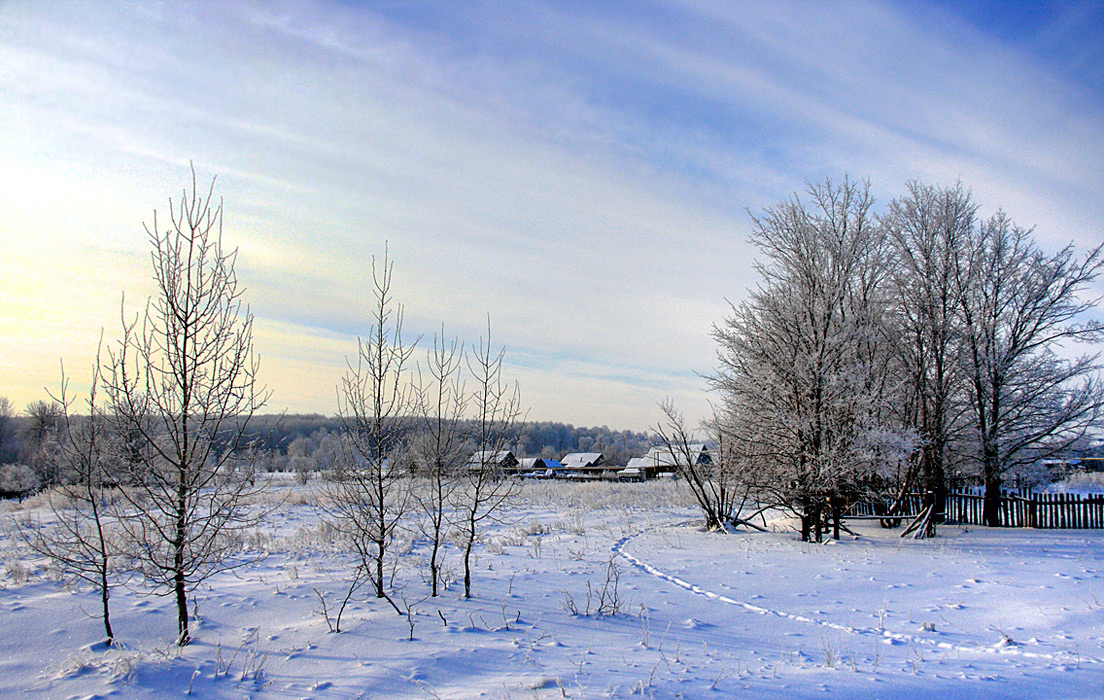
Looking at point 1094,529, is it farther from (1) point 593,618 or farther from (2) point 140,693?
(2) point 140,693

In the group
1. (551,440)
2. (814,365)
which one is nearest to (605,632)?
(814,365)

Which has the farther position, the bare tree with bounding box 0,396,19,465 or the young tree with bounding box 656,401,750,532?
the bare tree with bounding box 0,396,19,465

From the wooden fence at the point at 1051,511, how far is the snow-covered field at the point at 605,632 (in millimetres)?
6382

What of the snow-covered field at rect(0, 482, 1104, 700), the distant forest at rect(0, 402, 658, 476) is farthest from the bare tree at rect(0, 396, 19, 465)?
the snow-covered field at rect(0, 482, 1104, 700)

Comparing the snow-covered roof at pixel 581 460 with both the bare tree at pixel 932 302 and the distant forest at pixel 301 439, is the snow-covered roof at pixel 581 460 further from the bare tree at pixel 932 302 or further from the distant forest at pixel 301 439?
the bare tree at pixel 932 302

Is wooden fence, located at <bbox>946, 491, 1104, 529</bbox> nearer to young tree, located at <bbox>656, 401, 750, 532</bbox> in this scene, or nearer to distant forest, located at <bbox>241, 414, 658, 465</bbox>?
young tree, located at <bbox>656, 401, 750, 532</bbox>

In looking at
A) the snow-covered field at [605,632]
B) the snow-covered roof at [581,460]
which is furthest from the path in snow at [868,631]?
the snow-covered roof at [581,460]

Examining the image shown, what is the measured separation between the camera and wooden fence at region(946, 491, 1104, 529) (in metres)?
16.8

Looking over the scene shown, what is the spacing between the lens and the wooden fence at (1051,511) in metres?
16.8

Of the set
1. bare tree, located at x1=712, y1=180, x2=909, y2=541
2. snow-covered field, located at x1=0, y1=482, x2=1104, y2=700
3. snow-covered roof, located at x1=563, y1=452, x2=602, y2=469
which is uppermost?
bare tree, located at x1=712, y1=180, x2=909, y2=541

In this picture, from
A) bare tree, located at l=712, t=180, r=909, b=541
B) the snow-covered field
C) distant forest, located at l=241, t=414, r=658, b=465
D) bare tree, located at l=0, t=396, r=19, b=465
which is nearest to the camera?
the snow-covered field

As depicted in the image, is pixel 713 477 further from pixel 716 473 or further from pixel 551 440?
pixel 551 440

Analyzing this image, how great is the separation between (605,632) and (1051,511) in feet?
56.1

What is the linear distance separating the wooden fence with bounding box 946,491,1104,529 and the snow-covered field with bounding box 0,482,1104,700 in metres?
6.38
